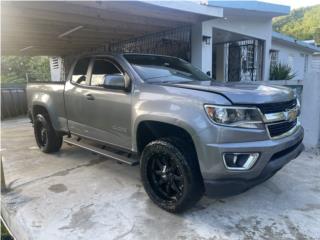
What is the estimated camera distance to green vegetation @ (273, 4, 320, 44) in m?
33.6

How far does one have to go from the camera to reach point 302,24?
35.2 metres

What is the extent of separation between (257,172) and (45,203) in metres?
2.65

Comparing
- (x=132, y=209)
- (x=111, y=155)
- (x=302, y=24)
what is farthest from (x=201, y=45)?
(x=302, y=24)

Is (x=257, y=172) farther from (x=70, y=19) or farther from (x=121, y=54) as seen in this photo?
(x=70, y=19)

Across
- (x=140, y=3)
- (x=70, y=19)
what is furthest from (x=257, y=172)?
(x=70, y=19)

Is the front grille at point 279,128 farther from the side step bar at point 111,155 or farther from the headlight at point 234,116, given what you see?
the side step bar at point 111,155

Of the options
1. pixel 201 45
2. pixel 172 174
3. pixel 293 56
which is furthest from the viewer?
pixel 293 56

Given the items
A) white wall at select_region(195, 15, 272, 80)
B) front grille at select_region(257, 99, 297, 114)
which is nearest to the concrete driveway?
front grille at select_region(257, 99, 297, 114)

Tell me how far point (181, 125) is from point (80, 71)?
2651mm

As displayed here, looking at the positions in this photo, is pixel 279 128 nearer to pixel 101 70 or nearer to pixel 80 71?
pixel 101 70

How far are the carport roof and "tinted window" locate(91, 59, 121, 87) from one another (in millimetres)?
1728

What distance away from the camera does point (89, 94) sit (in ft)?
15.3

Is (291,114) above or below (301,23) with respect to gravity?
below

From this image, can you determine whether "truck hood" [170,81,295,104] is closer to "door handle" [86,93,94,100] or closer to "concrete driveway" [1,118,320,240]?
"concrete driveway" [1,118,320,240]
